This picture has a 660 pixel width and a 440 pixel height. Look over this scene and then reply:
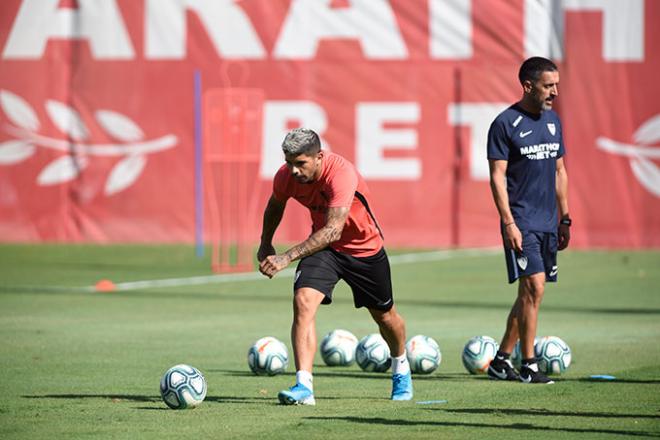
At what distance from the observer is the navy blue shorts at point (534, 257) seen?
10.3 metres

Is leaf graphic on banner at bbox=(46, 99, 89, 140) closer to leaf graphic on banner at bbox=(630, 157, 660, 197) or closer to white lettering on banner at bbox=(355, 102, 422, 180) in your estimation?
white lettering on banner at bbox=(355, 102, 422, 180)

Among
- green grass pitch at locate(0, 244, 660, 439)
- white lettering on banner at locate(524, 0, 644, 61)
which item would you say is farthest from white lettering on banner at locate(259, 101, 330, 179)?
white lettering on banner at locate(524, 0, 644, 61)

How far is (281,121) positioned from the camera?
25.0 metres

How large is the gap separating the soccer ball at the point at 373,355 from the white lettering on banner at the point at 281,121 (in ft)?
46.1

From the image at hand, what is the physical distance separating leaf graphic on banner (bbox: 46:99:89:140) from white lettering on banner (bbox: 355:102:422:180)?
5154 millimetres

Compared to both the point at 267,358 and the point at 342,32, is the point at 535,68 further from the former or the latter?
the point at 342,32

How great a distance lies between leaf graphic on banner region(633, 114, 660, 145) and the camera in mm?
24406

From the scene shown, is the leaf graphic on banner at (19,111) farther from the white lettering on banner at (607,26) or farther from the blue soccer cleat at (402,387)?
the blue soccer cleat at (402,387)

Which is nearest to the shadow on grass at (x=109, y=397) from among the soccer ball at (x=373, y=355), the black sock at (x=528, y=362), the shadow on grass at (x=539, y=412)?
the shadow on grass at (x=539, y=412)

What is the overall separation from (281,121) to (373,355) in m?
14.3

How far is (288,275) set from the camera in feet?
67.4

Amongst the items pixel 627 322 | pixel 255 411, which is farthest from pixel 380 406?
pixel 627 322

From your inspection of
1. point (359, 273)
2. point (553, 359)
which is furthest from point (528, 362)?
point (359, 273)

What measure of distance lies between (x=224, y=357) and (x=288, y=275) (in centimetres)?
865
